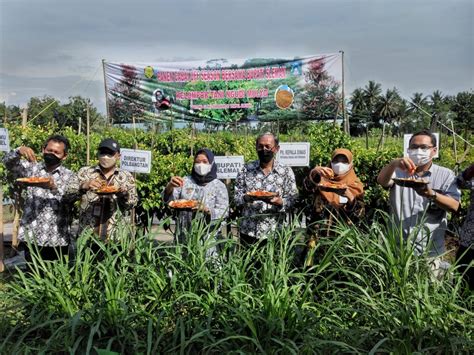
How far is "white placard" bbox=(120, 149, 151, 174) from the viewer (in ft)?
15.4

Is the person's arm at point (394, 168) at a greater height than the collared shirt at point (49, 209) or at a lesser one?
greater

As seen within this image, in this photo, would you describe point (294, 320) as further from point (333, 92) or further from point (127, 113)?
point (127, 113)

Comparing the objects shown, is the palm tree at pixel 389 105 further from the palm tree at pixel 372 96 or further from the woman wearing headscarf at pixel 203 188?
the woman wearing headscarf at pixel 203 188

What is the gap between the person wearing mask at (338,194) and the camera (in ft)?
11.3

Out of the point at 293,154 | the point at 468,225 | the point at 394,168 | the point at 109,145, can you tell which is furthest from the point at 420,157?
the point at 109,145

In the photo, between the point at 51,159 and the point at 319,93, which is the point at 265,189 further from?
the point at 319,93

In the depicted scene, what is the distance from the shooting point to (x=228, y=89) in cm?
1259

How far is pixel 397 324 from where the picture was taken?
204cm

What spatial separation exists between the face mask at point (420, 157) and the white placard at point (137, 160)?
2.73 metres

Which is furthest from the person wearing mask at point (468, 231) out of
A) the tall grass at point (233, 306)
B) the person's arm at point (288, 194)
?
the person's arm at point (288, 194)

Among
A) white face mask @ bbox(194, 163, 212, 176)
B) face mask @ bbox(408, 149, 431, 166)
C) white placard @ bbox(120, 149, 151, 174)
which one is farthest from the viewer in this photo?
white placard @ bbox(120, 149, 151, 174)

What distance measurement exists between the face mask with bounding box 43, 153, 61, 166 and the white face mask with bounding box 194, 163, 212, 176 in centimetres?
117

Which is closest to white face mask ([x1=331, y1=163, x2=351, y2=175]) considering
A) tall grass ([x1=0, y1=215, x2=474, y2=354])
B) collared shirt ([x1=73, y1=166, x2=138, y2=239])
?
tall grass ([x1=0, y1=215, x2=474, y2=354])

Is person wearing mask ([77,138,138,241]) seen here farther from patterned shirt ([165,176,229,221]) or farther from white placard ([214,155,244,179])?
white placard ([214,155,244,179])
